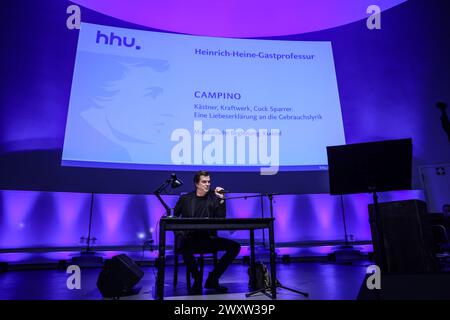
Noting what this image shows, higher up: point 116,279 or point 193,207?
point 193,207

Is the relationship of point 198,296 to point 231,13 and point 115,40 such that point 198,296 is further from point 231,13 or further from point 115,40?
point 231,13

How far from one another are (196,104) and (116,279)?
3.20m

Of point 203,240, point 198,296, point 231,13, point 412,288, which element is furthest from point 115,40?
point 412,288

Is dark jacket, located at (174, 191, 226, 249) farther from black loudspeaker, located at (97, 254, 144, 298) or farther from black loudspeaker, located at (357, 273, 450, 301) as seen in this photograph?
black loudspeaker, located at (357, 273, 450, 301)

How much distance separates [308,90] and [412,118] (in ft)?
7.51

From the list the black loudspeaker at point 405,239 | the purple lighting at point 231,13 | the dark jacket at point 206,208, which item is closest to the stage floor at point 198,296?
the black loudspeaker at point 405,239

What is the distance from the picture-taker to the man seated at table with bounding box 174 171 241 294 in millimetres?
2922

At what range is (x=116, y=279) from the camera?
2504 millimetres

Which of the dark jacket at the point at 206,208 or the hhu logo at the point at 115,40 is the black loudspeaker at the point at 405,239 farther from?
the hhu logo at the point at 115,40

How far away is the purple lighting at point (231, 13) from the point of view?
5.53 metres

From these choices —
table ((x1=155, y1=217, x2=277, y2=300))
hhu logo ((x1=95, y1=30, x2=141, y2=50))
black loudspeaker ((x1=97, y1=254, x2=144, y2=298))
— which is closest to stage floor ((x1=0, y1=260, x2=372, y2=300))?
black loudspeaker ((x1=97, y1=254, x2=144, y2=298))

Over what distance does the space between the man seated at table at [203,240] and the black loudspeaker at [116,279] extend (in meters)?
0.56
